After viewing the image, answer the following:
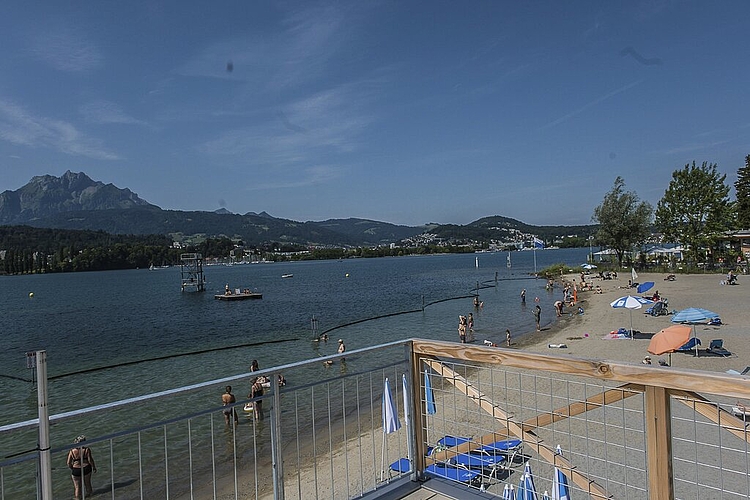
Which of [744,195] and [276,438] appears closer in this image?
[276,438]

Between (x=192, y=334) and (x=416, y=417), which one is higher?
(x=416, y=417)

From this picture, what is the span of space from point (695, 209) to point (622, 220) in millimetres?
7560

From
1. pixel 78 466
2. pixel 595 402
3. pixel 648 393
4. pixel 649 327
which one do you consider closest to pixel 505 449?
pixel 595 402

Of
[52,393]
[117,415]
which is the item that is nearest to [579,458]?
[117,415]

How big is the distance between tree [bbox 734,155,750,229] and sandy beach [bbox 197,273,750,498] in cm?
1363

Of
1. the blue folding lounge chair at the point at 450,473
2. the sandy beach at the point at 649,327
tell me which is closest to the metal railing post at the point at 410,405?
the blue folding lounge chair at the point at 450,473

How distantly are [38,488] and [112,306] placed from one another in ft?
209

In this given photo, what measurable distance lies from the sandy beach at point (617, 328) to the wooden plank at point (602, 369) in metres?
2.20

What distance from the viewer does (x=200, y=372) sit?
842 inches

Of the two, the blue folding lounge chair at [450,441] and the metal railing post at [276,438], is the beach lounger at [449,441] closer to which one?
the blue folding lounge chair at [450,441]

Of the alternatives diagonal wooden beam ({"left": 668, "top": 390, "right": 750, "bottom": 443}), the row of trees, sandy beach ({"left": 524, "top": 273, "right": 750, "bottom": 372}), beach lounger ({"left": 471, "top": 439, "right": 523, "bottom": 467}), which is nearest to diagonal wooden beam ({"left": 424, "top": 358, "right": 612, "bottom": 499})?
diagonal wooden beam ({"left": 668, "top": 390, "right": 750, "bottom": 443})

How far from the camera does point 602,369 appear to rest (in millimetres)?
2877

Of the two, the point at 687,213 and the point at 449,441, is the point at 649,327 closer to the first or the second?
the point at 449,441

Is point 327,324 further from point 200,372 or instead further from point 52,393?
point 52,393
